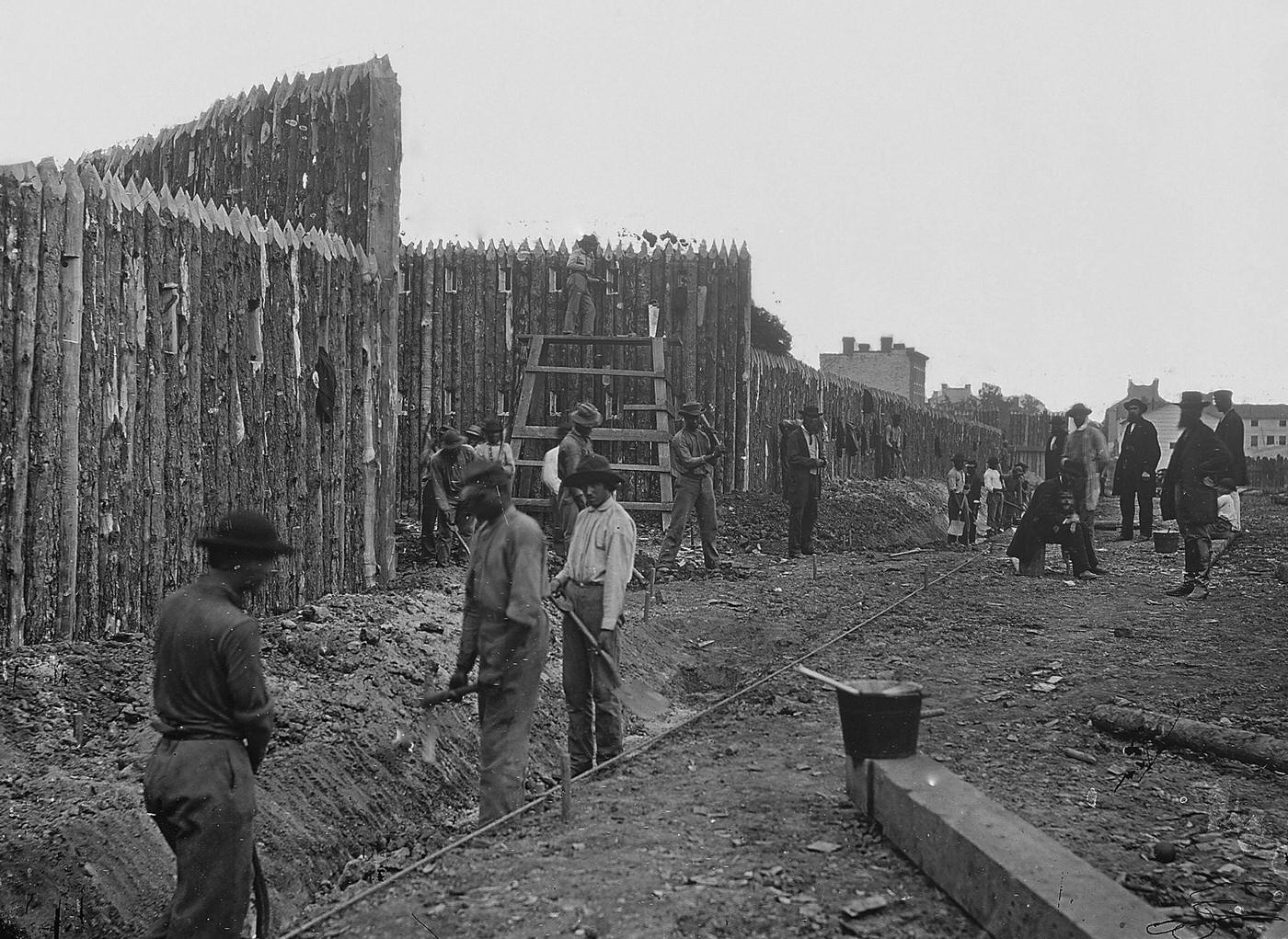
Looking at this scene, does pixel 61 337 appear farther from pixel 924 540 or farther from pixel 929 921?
pixel 924 540

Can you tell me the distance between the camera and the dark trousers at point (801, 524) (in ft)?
43.1

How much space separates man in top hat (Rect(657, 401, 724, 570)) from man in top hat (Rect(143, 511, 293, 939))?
7912 millimetres

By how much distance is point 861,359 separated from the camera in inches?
2677

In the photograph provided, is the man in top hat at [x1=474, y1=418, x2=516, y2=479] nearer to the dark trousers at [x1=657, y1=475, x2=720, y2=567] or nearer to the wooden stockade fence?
the dark trousers at [x1=657, y1=475, x2=720, y2=567]

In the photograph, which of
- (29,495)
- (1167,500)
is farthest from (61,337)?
(1167,500)

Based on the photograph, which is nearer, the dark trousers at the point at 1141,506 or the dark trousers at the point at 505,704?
the dark trousers at the point at 505,704

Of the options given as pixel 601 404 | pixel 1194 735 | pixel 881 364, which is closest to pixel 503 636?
pixel 1194 735

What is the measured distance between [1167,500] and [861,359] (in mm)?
57050

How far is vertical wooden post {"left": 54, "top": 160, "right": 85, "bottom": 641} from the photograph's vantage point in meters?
5.80

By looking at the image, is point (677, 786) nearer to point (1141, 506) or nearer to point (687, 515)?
point (687, 515)

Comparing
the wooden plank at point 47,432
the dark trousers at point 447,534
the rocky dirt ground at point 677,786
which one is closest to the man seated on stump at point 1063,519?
the rocky dirt ground at point 677,786

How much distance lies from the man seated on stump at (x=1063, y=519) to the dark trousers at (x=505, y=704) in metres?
7.46

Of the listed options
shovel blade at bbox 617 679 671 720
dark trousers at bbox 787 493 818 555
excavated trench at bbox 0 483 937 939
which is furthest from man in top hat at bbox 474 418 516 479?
shovel blade at bbox 617 679 671 720

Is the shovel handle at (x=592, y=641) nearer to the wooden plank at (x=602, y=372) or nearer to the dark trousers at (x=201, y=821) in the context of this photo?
the dark trousers at (x=201, y=821)
